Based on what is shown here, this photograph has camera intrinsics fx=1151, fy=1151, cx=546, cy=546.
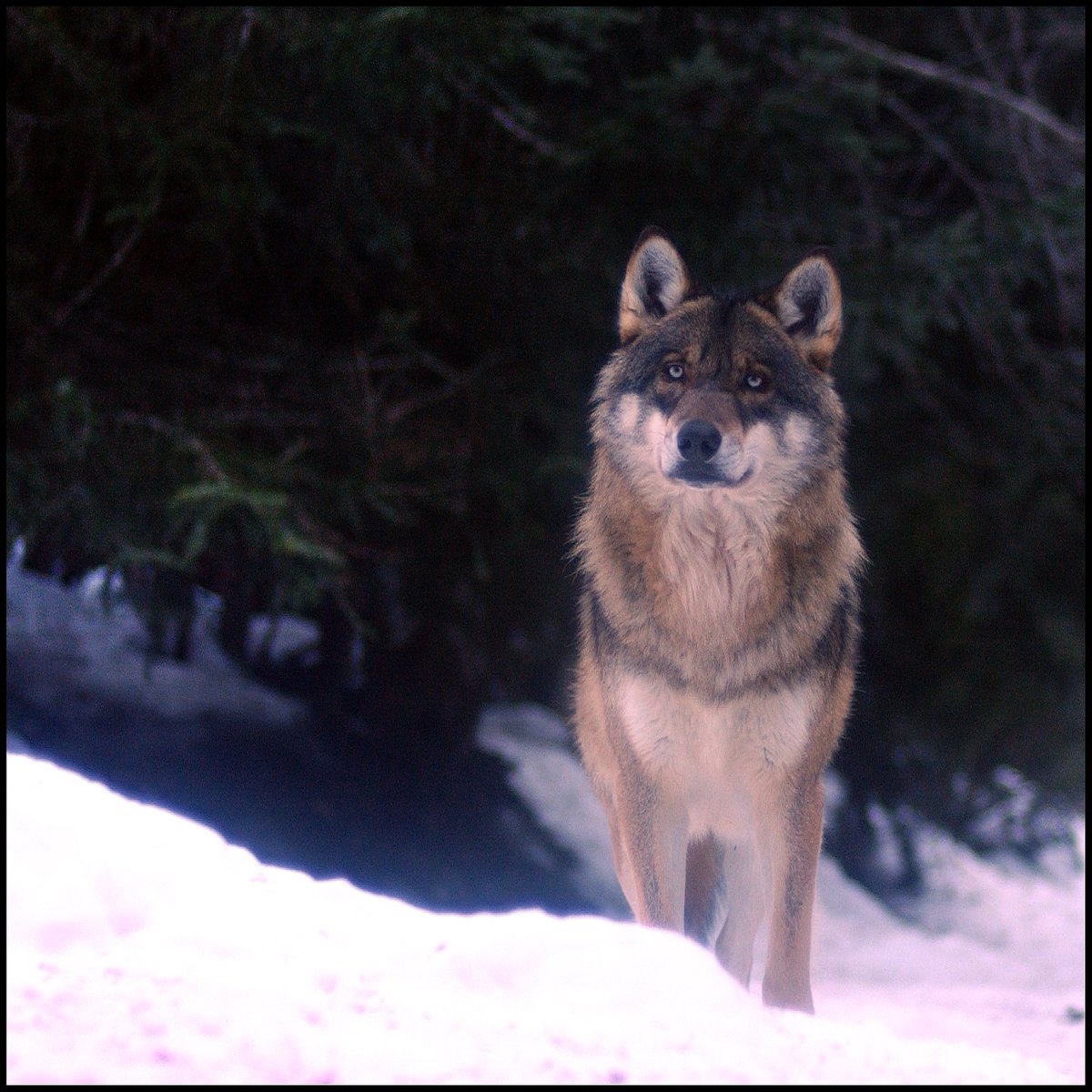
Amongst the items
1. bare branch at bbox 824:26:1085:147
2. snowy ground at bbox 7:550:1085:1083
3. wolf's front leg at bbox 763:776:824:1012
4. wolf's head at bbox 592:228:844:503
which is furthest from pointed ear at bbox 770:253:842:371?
bare branch at bbox 824:26:1085:147

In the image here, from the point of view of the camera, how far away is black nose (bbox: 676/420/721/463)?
10.8 feet

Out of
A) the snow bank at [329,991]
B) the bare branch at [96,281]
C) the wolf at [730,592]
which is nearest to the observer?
the snow bank at [329,991]

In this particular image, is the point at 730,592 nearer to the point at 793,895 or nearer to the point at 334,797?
the point at 793,895

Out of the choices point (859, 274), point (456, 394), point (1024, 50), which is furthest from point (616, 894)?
point (1024, 50)

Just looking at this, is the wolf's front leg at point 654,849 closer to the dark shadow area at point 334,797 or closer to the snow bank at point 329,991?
the snow bank at point 329,991

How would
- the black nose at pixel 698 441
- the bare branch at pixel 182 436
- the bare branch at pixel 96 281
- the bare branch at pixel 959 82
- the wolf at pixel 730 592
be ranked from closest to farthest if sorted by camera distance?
1. the black nose at pixel 698 441
2. the wolf at pixel 730 592
3. the bare branch at pixel 182 436
4. the bare branch at pixel 96 281
5. the bare branch at pixel 959 82

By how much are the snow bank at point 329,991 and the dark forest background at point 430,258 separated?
8.58 feet

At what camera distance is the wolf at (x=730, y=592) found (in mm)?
3523

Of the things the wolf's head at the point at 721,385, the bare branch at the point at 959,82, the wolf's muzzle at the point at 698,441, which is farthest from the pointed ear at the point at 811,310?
the bare branch at the point at 959,82

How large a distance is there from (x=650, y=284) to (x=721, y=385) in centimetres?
54

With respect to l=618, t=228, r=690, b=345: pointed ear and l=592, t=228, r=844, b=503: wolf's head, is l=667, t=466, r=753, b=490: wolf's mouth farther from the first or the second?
l=618, t=228, r=690, b=345: pointed ear

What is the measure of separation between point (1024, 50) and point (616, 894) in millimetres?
7958

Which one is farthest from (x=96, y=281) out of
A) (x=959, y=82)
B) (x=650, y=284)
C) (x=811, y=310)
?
(x=959, y=82)

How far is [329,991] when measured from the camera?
2668mm
